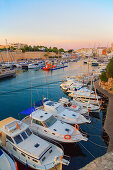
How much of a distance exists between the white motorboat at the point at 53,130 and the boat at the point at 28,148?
1.70m

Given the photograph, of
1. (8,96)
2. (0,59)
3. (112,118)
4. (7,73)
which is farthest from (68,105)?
(0,59)

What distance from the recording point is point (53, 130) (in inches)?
486

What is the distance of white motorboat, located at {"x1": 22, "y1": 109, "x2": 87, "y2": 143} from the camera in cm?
1190

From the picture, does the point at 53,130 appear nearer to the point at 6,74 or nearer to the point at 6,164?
the point at 6,164

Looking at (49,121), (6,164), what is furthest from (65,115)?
(6,164)

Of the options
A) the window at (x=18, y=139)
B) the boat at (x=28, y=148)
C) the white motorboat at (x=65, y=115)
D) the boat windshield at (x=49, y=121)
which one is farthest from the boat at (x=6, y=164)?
the white motorboat at (x=65, y=115)

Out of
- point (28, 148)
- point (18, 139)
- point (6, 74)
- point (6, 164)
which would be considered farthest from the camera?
point (6, 74)

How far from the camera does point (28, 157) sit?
9469mm

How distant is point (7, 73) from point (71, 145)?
1815 inches

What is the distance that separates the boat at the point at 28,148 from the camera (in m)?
9.05

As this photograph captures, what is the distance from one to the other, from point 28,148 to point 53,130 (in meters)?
3.38

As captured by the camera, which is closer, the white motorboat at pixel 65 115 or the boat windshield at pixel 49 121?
the boat windshield at pixel 49 121

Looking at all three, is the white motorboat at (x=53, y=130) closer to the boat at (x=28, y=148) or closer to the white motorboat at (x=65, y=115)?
the boat at (x=28, y=148)

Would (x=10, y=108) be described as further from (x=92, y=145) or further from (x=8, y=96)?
(x=92, y=145)
